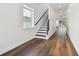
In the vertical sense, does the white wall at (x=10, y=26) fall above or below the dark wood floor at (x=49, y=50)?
above

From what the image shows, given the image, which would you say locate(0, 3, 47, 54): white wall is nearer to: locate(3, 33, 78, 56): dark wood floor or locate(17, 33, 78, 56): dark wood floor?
locate(3, 33, 78, 56): dark wood floor

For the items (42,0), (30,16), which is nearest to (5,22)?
(30,16)

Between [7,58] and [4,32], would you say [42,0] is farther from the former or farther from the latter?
[7,58]

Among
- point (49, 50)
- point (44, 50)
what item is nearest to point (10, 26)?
point (44, 50)

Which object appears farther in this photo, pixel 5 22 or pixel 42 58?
pixel 5 22

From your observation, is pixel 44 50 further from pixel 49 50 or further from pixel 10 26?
pixel 10 26

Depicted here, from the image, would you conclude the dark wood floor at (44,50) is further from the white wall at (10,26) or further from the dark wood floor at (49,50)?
the white wall at (10,26)

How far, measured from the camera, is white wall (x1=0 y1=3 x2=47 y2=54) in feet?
10.8

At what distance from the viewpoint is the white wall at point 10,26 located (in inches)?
129

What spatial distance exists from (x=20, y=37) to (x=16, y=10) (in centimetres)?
126

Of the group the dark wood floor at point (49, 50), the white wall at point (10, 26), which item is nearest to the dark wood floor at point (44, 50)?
the dark wood floor at point (49, 50)

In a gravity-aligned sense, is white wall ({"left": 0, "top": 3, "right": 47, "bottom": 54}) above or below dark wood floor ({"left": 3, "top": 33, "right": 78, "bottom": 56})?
above

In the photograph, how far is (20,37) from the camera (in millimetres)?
4566

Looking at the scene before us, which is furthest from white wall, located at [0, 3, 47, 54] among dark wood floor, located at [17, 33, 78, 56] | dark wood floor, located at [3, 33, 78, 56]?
dark wood floor, located at [17, 33, 78, 56]
